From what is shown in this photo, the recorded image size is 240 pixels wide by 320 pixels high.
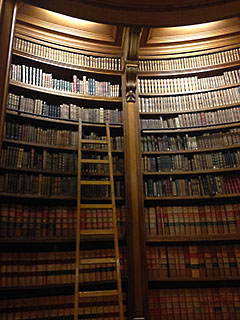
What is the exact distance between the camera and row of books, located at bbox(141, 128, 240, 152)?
8.43 ft

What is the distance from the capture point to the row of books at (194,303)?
84.0 inches

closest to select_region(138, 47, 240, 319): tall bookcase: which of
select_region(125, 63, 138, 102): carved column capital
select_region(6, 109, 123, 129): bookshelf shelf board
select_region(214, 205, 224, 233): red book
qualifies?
select_region(214, 205, 224, 233): red book

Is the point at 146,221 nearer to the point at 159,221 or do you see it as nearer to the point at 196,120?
the point at 159,221

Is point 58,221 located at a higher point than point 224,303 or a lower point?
higher

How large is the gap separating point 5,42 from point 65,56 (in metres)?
1.22

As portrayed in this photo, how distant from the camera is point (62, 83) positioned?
105 inches

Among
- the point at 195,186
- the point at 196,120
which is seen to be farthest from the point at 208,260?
the point at 196,120

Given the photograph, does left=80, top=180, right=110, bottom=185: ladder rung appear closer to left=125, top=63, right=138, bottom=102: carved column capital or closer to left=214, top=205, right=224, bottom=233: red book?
left=125, top=63, right=138, bottom=102: carved column capital

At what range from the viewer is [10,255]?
2035 millimetres

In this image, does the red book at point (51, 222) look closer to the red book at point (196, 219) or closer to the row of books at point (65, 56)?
the red book at point (196, 219)

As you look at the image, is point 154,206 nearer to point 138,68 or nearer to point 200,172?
point 200,172

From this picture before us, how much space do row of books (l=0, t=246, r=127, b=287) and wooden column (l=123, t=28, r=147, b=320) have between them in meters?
0.14

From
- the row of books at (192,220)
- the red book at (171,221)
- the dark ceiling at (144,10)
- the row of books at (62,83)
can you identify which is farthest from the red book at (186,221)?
the dark ceiling at (144,10)

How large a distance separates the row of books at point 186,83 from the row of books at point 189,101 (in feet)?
0.26
